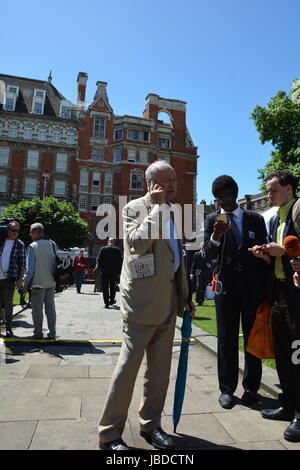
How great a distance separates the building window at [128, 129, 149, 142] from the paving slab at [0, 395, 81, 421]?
43044mm

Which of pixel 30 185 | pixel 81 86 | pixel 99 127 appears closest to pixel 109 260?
pixel 30 185

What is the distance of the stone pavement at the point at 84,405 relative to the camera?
2.51 meters

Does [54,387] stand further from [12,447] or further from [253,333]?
[253,333]

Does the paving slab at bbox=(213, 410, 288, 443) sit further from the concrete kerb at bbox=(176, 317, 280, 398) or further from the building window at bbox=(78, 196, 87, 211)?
the building window at bbox=(78, 196, 87, 211)

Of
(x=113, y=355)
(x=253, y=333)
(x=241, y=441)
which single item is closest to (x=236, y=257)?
(x=253, y=333)

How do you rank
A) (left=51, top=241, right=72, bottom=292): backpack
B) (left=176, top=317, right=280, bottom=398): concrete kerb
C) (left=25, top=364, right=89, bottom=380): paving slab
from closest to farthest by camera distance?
(left=176, top=317, right=280, bottom=398): concrete kerb, (left=25, top=364, right=89, bottom=380): paving slab, (left=51, top=241, right=72, bottom=292): backpack

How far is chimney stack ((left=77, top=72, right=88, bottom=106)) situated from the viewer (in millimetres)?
45219

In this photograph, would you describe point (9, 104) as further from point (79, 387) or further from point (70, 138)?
point (79, 387)

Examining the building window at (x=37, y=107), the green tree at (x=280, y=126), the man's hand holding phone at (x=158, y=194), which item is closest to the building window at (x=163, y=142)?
the building window at (x=37, y=107)

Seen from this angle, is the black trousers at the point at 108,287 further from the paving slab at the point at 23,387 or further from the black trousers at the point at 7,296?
the paving slab at the point at 23,387

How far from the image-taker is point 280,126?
20438 mm

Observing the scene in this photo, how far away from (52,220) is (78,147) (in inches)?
519

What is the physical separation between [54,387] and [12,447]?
1304mm

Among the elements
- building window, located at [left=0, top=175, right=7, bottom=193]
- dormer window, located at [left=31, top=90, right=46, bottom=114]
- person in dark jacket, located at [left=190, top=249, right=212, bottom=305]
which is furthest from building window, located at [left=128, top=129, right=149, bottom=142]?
person in dark jacket, located at [left=190, top=249, right=212, bottom=305]
